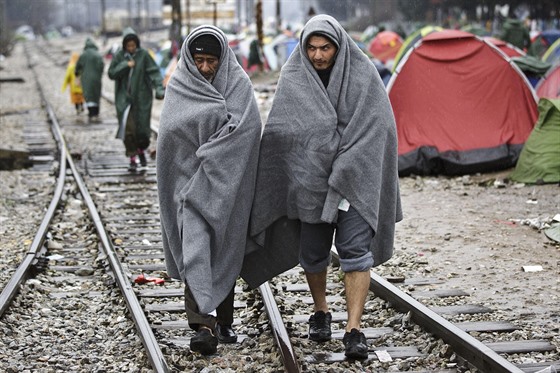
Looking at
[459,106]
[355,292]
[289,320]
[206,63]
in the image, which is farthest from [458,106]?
[206,63]

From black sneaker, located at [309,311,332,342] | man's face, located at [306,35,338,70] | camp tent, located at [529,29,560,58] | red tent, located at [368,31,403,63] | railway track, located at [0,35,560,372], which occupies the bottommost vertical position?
red tent, located at [368,31,403,63]

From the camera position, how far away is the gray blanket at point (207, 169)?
5.48m

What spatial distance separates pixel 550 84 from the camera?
49.4ft

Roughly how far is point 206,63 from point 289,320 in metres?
1.98

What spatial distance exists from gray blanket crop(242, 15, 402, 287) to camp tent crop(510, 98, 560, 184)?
7504 millimetres

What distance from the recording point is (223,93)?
5.60m

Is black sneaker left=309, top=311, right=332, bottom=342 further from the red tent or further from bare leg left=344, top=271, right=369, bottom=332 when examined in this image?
the red tent

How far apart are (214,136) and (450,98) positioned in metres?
9.31

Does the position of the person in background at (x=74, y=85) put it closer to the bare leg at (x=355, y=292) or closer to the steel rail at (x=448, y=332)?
the steel rail at (x=448, y=332)

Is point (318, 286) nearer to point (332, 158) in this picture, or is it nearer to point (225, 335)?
point (225, 335)

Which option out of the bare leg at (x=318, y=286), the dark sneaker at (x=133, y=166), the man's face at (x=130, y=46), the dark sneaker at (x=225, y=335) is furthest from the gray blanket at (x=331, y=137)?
the dark sneaker at (x=133, y=166)

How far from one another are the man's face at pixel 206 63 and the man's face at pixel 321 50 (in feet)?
1.77

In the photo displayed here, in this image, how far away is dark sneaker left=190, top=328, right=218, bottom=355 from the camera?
5.70m

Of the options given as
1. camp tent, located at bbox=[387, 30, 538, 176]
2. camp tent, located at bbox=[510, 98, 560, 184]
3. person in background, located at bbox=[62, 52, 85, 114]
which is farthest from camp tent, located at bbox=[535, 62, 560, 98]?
person in background, located at bbox=[62, 52, 85, 114]
